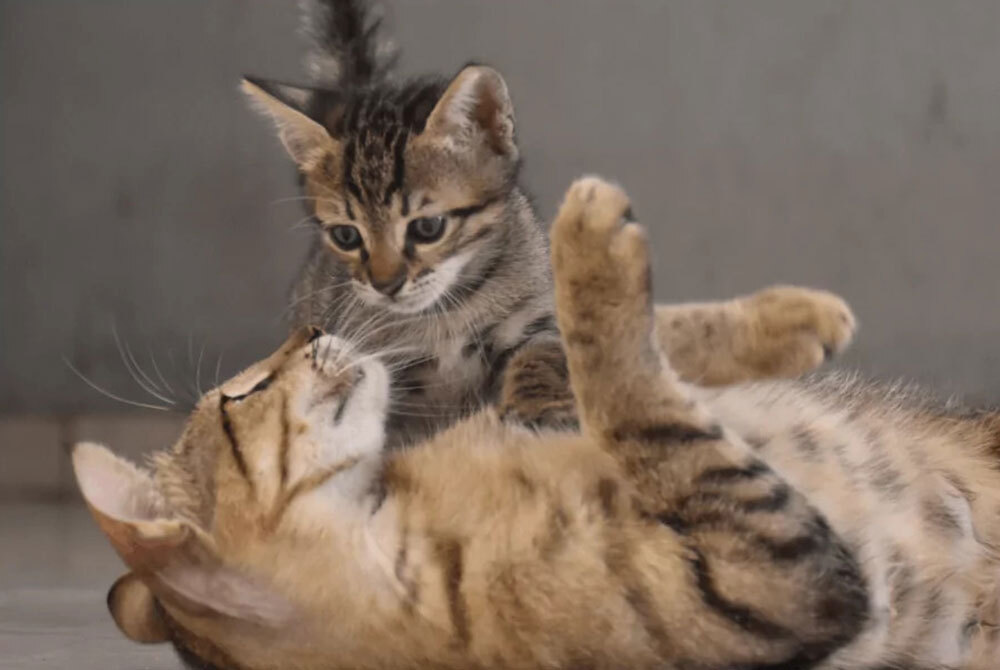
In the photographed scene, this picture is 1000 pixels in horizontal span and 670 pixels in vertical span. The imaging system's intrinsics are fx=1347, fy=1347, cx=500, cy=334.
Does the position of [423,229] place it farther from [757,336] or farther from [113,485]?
[113,485]

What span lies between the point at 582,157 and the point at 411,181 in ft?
5.48

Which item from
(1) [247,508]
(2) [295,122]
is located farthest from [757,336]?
(2) [295,122]

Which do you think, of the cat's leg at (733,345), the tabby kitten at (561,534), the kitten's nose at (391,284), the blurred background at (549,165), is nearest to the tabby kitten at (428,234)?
the kitten's nose at (391,284)

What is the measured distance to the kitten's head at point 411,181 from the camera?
5.91ft

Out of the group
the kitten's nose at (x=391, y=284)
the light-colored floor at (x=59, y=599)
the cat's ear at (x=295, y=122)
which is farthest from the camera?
the cat's ear at (x=295, y=122)

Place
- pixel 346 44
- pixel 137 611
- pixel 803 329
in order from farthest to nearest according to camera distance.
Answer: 1. pixel 346 44
2. pixel 803 329
3. pixel 137 611

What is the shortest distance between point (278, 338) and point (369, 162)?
182 cm

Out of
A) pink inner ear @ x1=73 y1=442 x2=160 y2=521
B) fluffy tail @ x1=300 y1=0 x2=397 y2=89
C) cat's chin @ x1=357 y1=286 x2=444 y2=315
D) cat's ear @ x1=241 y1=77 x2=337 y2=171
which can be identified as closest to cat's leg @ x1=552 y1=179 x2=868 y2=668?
pink inner ear @ x1=73 y1=442 x2=160 y2=521

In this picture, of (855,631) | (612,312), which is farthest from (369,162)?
(855,631)

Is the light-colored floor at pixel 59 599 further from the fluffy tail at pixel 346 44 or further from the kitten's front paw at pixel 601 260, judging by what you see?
the fluffy tail at pixel 346 44

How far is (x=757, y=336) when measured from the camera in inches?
58.4

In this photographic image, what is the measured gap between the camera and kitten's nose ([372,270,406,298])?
5.80 ft

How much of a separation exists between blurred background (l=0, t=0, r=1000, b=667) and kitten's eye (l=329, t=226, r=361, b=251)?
147 cm

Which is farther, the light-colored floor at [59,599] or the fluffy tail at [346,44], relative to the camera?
the fluffy tail at [346,44]
